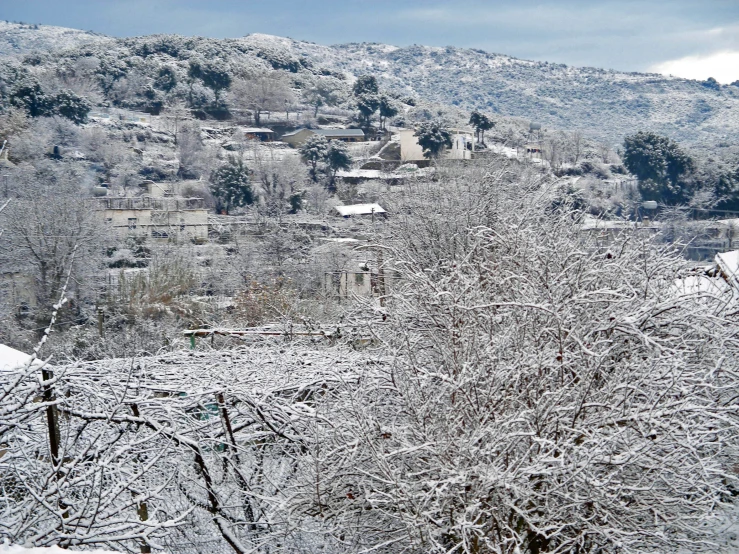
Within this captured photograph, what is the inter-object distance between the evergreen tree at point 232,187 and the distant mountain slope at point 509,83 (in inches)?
1422

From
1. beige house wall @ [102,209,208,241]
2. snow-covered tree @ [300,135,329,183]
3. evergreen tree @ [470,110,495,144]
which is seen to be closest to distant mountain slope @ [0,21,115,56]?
snow-covered tree @ [300,135,329,183]

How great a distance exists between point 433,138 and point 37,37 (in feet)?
277

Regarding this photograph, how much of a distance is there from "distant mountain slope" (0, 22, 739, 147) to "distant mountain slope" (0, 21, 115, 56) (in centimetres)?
14

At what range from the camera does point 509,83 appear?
112812mm

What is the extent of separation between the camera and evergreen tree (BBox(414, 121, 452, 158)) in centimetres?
4403

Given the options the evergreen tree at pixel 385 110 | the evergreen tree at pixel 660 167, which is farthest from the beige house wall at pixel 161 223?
the evergreen tree at pixel 385 110

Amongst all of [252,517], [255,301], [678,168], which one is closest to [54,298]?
[255,301]

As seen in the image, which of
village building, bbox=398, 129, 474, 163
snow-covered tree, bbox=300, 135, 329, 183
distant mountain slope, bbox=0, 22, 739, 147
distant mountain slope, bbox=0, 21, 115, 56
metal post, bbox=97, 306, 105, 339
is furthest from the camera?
distant mountain slope, bbox=0, 21, 115, 56

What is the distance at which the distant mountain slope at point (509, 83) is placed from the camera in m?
76.8

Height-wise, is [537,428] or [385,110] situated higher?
[385,110]

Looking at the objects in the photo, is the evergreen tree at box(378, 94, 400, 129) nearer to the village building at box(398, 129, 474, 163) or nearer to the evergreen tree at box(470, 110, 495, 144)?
the evergreen tree at box(470, 110, 495, 144)

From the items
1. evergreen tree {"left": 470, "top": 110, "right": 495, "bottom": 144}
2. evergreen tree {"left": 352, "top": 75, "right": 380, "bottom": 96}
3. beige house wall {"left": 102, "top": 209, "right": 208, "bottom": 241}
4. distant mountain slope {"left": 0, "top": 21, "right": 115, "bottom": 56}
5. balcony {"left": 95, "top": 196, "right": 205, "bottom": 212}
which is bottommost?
beige house wall {"left": 102, "top": 209, "right": 208, "bottom": 241}

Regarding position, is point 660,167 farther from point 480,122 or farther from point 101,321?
point 101,321

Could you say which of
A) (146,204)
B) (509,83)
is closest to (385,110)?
(146,204)
